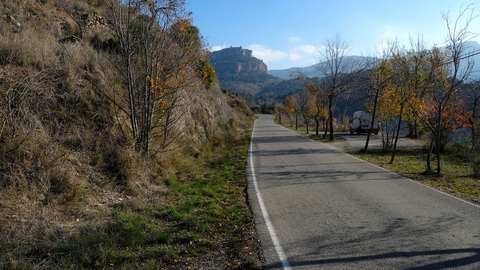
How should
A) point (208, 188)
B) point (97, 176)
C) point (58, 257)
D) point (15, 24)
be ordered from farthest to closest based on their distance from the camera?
1. point (15, 24)
2. point (208, 188)
3. point (97, 176)
4. point (58, 257)

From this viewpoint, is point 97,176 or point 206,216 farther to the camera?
point 97,176

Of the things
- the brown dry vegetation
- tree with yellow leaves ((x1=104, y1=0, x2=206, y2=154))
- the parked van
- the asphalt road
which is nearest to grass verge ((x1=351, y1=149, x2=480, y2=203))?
the asphalt road

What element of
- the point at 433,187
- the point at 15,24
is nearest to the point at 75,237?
the point at 433,187

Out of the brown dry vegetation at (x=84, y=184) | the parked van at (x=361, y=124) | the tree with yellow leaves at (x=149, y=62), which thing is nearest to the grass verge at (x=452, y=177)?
the brown dry vegetation at (x=84, y=184)

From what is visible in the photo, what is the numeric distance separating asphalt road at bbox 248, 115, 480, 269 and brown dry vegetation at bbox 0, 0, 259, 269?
1.84ft

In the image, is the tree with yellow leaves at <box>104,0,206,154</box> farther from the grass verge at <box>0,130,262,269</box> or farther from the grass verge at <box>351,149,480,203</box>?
the grass verge at <box>351,149,480,203</box>

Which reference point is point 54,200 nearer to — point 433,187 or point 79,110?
point 79,110

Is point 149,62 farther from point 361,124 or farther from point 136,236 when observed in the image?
point 361,124

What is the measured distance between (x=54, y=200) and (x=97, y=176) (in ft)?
5.09

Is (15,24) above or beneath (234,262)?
above

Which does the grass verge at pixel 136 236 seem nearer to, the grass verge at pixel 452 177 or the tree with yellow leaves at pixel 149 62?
the tree with yellow leaves at pixel 149 62

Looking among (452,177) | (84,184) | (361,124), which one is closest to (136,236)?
(84,184)

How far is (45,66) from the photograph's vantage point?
8.89 meters

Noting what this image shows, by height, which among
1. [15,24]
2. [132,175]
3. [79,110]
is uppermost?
[15,24]
